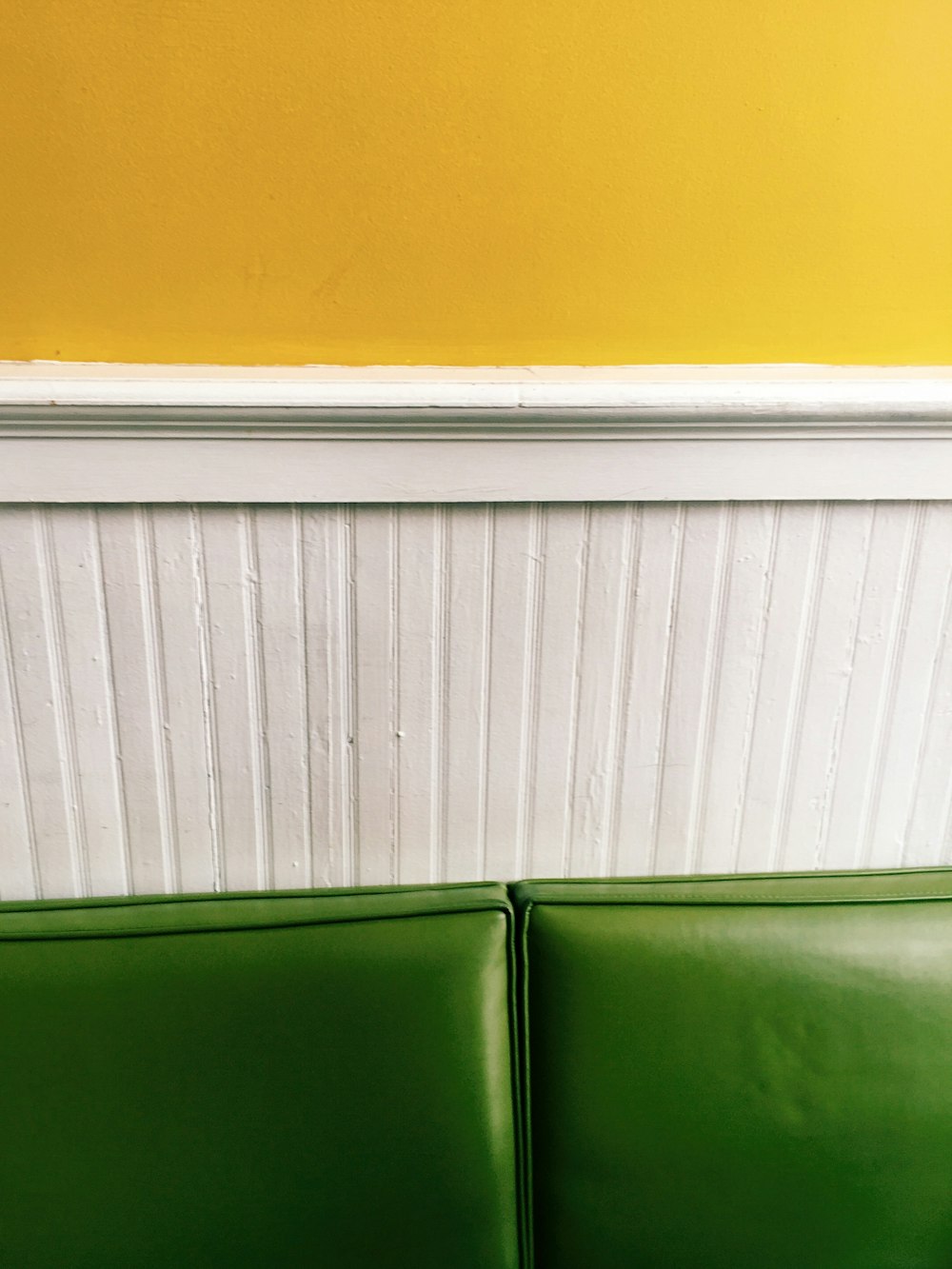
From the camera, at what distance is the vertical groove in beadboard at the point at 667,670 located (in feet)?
2.77

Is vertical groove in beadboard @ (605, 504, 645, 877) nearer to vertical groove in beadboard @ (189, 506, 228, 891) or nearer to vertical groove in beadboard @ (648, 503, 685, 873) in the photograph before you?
vertical groove in beadboard @ (648, 503, 685, 873)

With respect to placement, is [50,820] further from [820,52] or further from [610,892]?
[820,52]

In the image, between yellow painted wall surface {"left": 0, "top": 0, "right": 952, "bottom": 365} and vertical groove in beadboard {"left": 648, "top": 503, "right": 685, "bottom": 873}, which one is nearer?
yellow painted wall surface {"left": 0, "top": 0, "right": 952, "bottom": 365}

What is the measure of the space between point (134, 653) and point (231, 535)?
17 cm

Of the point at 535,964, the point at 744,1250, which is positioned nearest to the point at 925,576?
the point at 535,964

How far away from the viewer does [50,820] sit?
0.87 m

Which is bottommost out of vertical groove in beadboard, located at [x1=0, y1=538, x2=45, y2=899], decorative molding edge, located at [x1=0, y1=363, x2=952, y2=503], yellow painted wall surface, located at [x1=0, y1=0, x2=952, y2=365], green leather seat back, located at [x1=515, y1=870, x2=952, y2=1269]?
green leather seat back, located at [x1=515, y1=870, x2=952, y2=1269]

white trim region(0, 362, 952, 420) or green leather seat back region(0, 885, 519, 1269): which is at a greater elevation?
white trim region(0, 362, 952, 420)

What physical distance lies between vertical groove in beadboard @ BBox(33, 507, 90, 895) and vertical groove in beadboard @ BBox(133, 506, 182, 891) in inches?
3.3

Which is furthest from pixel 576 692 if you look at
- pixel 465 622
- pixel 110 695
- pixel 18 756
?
pixel 18 756

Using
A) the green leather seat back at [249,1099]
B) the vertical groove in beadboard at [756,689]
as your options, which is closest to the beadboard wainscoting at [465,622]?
the vertical groove in beadboard at [756,689]

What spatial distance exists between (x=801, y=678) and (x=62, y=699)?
0.81 metres

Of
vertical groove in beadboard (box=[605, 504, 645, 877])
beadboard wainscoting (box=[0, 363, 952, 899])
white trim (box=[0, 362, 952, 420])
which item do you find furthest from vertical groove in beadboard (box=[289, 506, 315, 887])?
vertical groove in beadboard (box=[605, 504, 645, 877])

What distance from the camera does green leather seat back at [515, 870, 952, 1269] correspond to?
29.8 inches
